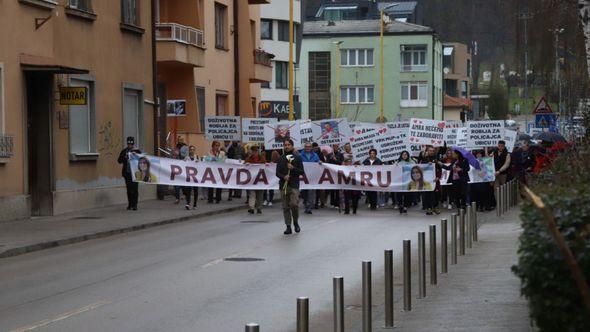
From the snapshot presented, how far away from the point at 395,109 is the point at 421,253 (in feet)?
259

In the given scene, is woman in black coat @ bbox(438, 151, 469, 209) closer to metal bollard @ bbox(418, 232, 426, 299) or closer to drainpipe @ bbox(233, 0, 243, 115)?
metal bollard @ bbox(418, 232, 426, 299)

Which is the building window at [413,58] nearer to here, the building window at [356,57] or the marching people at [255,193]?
the building window at [356,57]

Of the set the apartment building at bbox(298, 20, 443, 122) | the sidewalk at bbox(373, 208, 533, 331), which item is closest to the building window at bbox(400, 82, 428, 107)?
the apartment building at bbox(298, 20, 443, 122)

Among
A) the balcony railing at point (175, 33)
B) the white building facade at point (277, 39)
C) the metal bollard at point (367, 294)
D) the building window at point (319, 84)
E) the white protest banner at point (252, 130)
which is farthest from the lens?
the building window at point (319, 84)

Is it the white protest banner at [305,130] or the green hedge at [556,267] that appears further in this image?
the white protest banner at [305,130]

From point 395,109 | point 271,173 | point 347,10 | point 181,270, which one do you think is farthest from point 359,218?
point 347,10

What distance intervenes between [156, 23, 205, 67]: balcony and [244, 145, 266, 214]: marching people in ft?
18.2

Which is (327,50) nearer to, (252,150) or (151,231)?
(252,150)

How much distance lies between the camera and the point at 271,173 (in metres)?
29.7

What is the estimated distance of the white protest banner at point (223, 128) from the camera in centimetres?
3500

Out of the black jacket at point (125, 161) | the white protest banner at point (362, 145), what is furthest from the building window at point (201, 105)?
the black jacket at point (125, 161)

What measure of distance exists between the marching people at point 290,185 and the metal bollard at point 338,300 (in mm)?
12737

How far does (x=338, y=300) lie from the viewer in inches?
342

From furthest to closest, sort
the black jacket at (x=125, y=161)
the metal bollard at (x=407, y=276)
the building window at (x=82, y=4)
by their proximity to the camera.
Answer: the black jacket at (x=125, y=161) → the building window at (x=82, y=4) → the metal bollard at (x=407, y=276)
